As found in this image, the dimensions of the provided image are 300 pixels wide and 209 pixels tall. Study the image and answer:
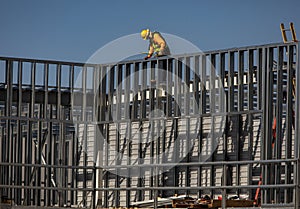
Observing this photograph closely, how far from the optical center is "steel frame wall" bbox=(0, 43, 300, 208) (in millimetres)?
19609

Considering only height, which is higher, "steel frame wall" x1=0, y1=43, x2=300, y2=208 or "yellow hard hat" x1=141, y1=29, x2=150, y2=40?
"yellow hard hat" x1=141, y1=29, x2=150, y2=40

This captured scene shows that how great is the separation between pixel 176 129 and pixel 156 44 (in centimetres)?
254

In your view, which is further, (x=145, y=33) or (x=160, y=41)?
(x=145, y=33)

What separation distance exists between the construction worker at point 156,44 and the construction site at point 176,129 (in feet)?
3.07

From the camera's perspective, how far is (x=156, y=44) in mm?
23094

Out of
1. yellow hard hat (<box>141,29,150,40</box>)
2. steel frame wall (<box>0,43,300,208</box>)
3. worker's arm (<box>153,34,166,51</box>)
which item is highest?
yellow hard hat (<box>141,29,150,40</box>)

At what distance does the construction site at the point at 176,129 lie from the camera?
19.6 m

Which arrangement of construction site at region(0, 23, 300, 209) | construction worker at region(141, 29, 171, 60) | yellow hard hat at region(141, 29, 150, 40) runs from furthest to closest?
yellow hard hat at region(141, 29, 150, 40)
construction worker at region(141, 29, 171, 60)
construction site at region(0, 23, 300, 209)

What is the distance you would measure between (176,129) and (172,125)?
409 millimetres

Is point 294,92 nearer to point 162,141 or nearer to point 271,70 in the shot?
point 271,70

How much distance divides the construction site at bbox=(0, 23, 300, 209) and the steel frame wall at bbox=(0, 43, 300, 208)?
25 mm

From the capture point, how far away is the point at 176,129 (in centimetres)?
2172

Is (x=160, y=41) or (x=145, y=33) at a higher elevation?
(x=145, y=33)

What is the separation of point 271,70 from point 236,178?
2509mm
